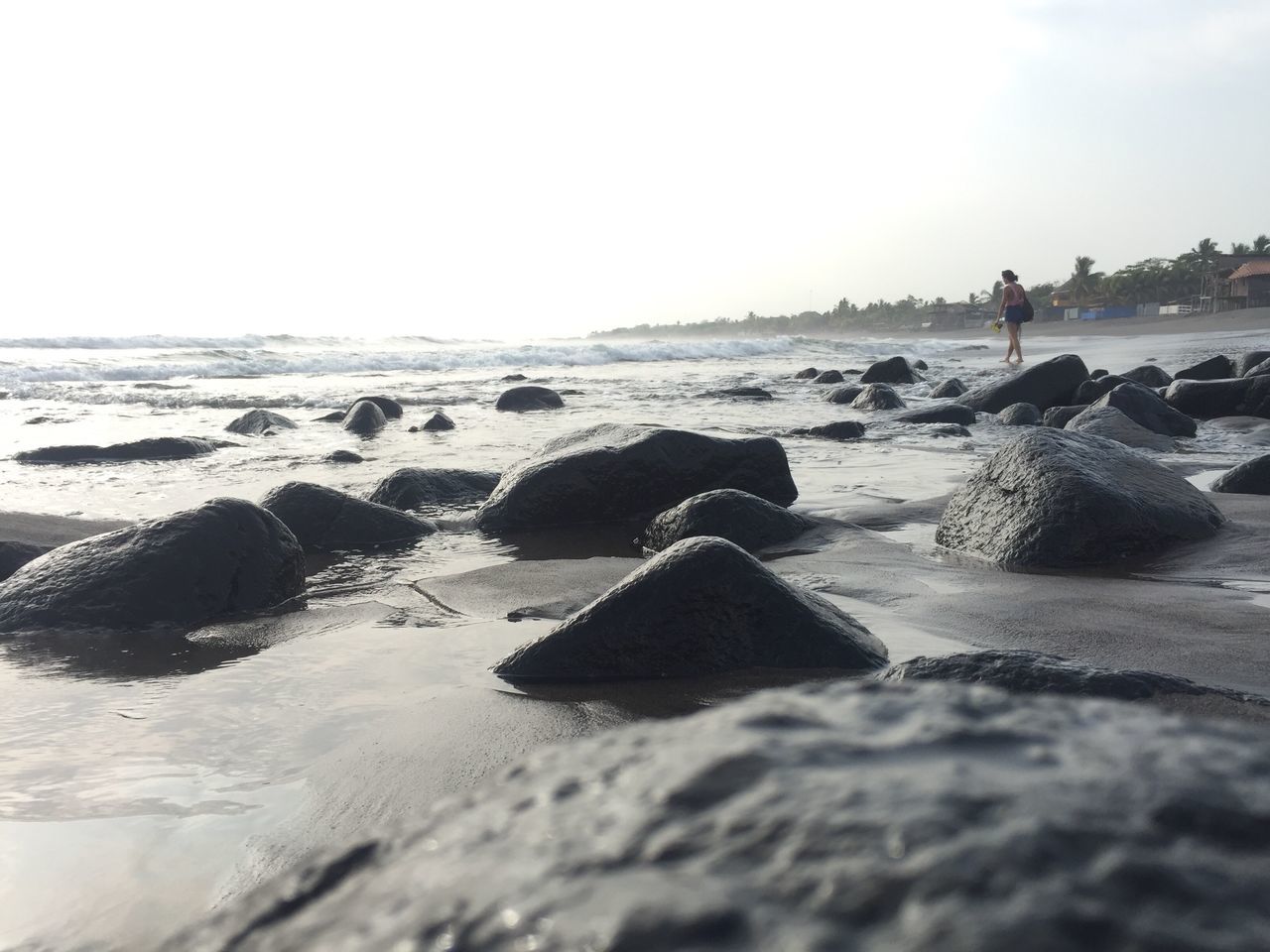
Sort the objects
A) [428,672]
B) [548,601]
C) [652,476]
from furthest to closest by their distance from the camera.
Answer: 1. [652,476]
2. [548,601]
3. [428,672]

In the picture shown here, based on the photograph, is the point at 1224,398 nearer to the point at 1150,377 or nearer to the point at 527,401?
the point at 1150,377

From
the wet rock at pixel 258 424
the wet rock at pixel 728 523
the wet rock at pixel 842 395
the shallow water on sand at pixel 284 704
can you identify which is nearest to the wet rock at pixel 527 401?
the wet rock at pixel 258 424

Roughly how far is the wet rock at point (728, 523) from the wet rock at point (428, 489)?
1673 millimetres

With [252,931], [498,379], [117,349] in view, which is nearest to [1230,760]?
[252,931]

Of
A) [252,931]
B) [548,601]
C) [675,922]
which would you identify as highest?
[675,922]

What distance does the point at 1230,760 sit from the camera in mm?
840

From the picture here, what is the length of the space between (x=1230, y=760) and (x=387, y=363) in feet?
81.9

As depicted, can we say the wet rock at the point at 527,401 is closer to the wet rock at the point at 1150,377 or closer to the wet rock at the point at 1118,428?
the wet rock at the point at 1118,428

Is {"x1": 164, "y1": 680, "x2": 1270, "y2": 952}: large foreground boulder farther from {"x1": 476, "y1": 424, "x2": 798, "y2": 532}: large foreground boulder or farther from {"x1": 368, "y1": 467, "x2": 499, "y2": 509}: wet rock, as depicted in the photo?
{"x1": 368, "y1": 467, "x2": 499, "y2": 509}: wet rock

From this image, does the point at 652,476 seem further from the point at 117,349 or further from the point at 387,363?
the point at 117,349

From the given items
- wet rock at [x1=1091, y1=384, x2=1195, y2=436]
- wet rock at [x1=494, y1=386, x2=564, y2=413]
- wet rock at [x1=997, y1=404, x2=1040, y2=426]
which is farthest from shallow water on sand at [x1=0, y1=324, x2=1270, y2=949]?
wet rock at [x1=494, y1=386, x2=564, y2=413]

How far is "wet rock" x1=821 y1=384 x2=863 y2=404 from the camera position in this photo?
505 inches

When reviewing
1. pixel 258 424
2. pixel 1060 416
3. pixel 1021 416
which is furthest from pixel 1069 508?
pixel 258 424

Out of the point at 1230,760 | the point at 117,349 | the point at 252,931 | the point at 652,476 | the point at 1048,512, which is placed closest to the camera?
the point at 1230,760
